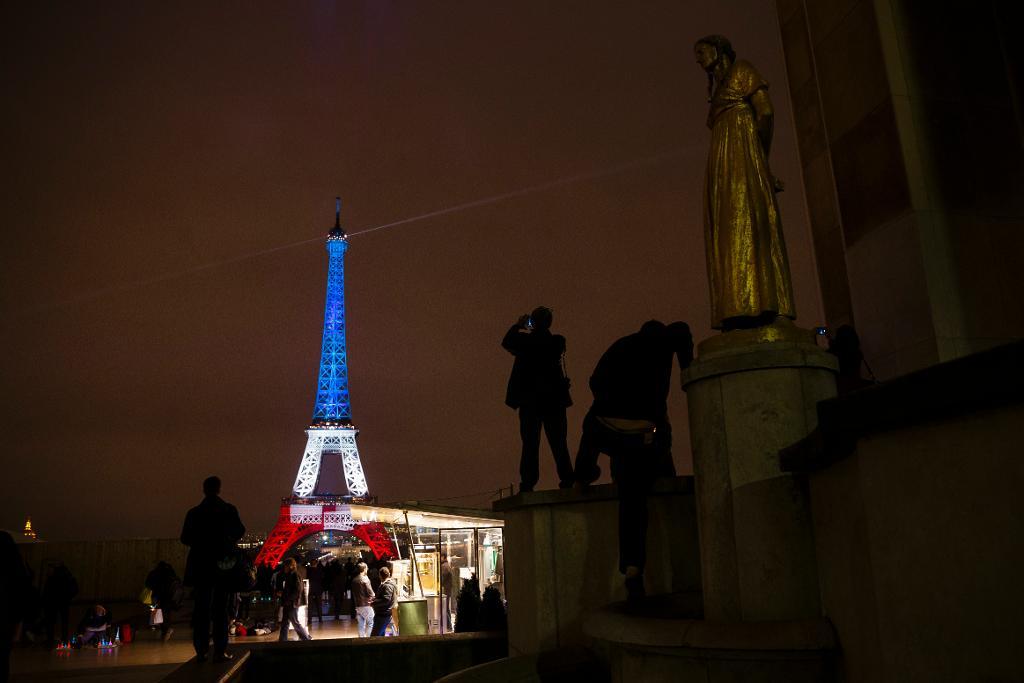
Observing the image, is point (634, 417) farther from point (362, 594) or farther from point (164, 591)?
point (164, 591)

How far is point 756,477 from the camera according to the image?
14.0 feet

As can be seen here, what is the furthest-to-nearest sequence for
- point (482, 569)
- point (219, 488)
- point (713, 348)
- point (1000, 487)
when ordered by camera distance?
1. point (482, 569)
2. point (219, 488)
3. point (713, 348)
4. point (1000, 487)

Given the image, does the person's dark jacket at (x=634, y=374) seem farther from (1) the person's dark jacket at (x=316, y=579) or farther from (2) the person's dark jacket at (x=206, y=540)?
(1) the person's dark jacket at (x=316, y=579)

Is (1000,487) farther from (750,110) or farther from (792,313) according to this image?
(750,110)

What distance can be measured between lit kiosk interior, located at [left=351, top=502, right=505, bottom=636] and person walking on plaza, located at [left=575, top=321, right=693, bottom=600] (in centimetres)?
750

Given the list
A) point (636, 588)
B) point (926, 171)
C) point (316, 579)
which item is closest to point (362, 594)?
point (316, 579)

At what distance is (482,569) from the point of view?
49.4 feet

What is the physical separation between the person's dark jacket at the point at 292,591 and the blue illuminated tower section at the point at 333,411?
47465 millimetres

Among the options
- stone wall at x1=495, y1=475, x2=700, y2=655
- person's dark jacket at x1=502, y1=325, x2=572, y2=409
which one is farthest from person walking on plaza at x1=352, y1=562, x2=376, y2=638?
stone wall at x1=495, y1=475, x2=700, y2=655

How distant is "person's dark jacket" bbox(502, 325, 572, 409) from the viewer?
7.67m

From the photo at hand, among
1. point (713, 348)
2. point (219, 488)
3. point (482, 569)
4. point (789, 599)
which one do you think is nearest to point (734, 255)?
point (713, 348)

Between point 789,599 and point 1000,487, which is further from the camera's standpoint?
point 789,599

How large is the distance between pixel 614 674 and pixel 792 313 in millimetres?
2476

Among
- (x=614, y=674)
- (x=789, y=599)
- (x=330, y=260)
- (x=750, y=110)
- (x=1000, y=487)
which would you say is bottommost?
(x=614, y=674)
